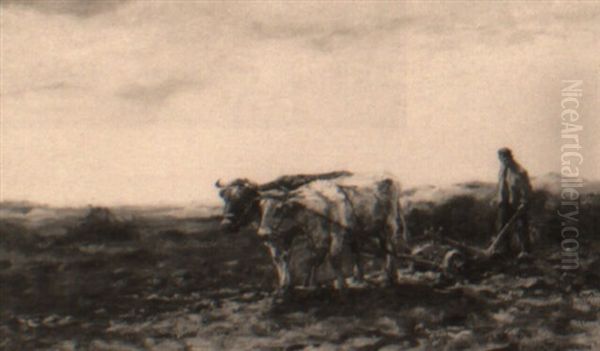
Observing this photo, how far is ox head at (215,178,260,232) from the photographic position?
4.10 meters

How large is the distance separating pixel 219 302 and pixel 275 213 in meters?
0.47

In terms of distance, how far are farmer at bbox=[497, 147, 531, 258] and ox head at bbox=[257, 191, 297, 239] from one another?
36.3 inches

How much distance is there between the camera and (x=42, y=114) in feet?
14.0

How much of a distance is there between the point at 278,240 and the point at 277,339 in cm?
46

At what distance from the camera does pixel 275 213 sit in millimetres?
4191

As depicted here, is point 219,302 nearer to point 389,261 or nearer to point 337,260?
point 337,260

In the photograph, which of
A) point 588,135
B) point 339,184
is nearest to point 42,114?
point 339,184

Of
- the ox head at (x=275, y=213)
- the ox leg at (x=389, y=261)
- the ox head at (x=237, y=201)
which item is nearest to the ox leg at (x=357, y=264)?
the ox leg at (x=389, y=261)

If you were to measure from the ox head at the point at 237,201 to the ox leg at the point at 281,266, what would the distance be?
170 mm

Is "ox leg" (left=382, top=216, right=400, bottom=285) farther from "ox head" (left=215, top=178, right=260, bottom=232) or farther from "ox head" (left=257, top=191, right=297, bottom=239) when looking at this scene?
"ox head" (left=215, top=178, right=260, bottom=232)

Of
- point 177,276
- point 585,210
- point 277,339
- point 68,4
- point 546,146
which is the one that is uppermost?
point 68,4

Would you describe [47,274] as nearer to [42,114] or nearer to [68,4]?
[42,114]

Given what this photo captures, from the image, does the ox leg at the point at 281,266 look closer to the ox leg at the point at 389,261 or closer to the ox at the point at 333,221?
the ox at the point at 333,221

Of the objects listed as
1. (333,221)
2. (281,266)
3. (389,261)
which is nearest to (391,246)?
(389,261)
